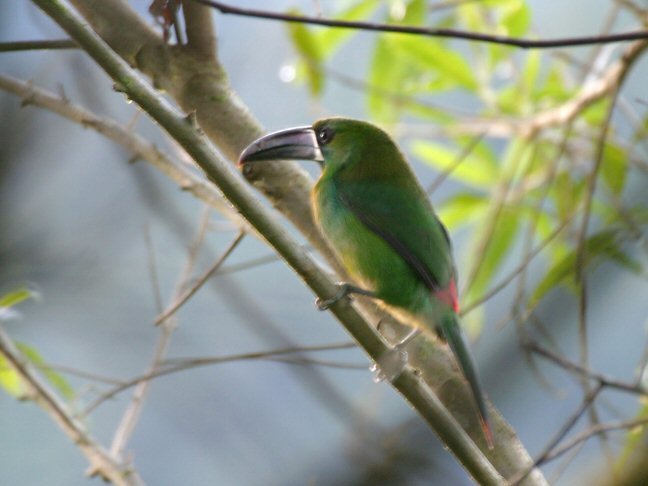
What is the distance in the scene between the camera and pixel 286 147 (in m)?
2.28

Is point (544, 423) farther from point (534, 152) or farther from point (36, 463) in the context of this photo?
point (36, 463)

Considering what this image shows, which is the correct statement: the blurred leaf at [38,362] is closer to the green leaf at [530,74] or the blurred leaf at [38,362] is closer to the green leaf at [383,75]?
the green leaf at [383,75]

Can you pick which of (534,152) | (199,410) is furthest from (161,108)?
(199,410)

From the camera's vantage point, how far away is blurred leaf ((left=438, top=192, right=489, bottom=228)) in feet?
12.6

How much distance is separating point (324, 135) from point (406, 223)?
1.37 ft

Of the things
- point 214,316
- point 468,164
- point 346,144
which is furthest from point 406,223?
point 214,316

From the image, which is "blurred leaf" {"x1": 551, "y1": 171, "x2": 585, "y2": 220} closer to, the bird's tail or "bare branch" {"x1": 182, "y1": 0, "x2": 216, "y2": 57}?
the bird's tail

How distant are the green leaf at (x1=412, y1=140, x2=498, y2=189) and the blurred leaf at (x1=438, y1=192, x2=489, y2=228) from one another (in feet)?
0.26

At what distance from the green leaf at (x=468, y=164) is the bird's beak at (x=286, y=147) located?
1.32 meters

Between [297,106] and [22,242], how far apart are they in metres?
1.97

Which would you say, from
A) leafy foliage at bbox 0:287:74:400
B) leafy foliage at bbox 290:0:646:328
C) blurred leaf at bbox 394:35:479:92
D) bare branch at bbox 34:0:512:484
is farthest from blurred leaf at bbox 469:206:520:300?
bare branch at bbox 34:0:512:484

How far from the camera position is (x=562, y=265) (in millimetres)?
2729

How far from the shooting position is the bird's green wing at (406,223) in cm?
245

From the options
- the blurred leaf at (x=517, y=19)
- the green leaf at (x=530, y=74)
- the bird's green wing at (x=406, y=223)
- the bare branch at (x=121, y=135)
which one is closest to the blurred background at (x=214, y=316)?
the green leaf at (x=530, y=74)
